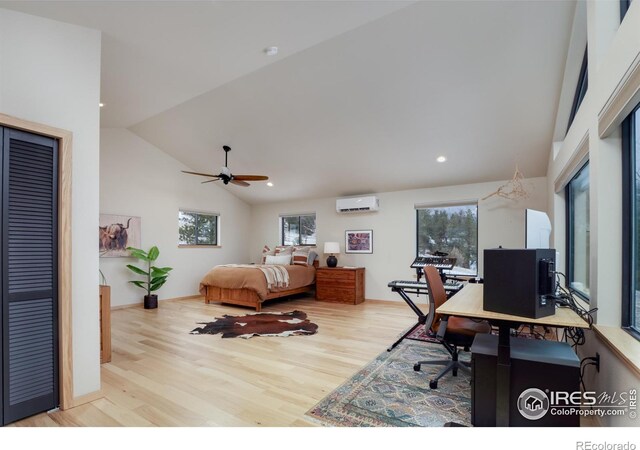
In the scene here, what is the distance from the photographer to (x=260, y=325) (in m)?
4.34

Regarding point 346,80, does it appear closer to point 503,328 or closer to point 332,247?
point 503,328

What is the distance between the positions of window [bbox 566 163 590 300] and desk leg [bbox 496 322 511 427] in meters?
1.46

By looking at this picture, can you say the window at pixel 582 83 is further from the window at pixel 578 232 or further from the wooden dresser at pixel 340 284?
the wooden dresser at pixel 340 284

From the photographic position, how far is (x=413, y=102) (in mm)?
3756

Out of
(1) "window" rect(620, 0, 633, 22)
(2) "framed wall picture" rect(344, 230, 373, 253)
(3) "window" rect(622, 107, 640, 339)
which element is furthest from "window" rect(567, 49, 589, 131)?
(2) "framed wall picture" rect(344, 230, 373, 253)

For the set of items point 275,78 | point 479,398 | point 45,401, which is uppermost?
point 275,78

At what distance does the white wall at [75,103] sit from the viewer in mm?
2014

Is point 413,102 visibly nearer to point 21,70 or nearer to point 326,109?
point 326,109

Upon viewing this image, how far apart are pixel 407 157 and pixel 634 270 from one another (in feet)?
11.3

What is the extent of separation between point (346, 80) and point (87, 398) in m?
3.76

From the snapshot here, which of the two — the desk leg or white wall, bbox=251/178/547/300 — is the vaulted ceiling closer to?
white wall, bbox=251/178/547/300

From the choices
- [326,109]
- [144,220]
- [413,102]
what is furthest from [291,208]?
[413,102]

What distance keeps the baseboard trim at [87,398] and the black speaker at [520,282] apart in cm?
275

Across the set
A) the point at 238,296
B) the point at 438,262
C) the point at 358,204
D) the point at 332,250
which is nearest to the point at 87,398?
the point at 238,296
